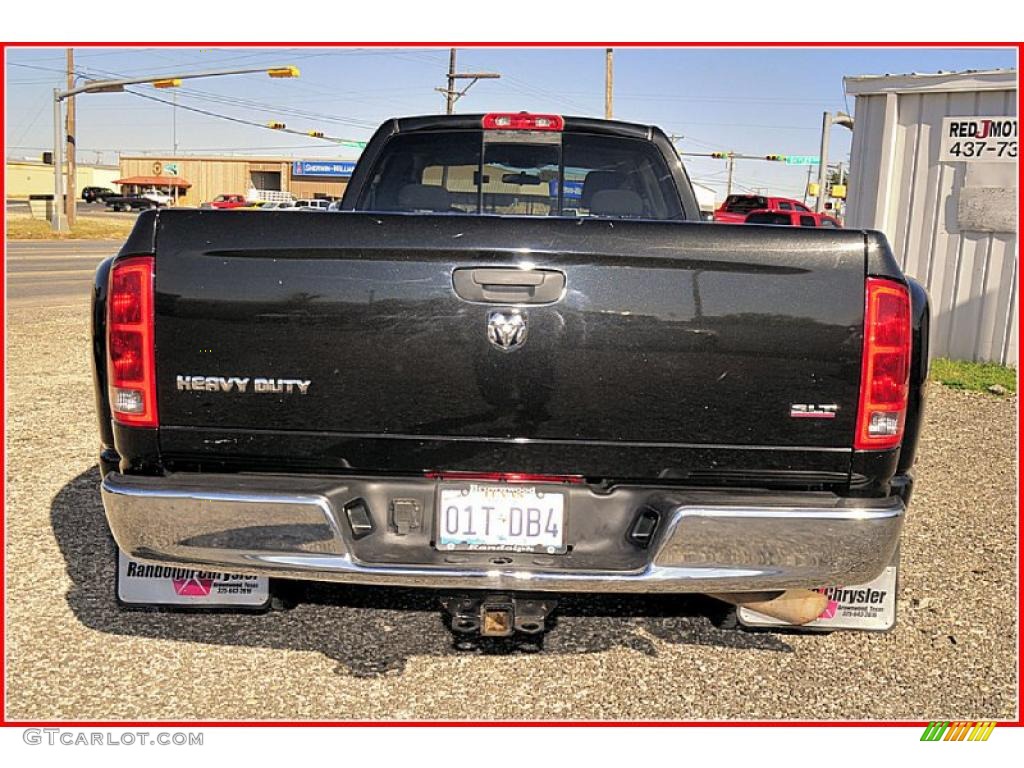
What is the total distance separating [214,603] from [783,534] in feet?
6.58

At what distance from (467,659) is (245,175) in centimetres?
9588

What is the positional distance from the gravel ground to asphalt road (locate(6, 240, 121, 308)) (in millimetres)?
12155

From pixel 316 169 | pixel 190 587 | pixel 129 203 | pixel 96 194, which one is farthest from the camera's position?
pixel 316 169

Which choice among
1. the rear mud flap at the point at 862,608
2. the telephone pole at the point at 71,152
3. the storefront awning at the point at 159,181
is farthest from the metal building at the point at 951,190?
the storefront awning at the point at 159,181


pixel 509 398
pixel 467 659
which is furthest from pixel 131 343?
pixel 467 659

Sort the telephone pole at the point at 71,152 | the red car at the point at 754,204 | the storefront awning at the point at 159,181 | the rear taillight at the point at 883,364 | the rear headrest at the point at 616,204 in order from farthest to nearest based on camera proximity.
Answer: the storefront awning at the point at 159,181
the telephone pole at the point at 71,152
the red car at the point at 754,204
the rear headrest at the point at 616,204
the rear taillight at the point at 883,364

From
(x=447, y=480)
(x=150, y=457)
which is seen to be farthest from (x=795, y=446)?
(x=150, y=457)

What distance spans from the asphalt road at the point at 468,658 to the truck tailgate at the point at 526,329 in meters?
1.01

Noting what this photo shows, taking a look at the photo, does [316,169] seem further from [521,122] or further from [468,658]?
[468,658]

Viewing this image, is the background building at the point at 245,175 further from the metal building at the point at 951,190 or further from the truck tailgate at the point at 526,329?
the truck tailgate at the point at 526,329

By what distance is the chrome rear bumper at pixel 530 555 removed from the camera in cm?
303

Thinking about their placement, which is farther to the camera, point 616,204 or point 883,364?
point 616,204

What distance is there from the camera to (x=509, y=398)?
3035 mm

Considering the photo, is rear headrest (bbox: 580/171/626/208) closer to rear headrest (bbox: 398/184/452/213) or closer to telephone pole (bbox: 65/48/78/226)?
rear headrest (bbox: 398/184/452/213)
